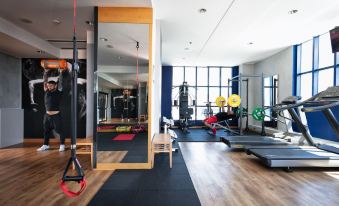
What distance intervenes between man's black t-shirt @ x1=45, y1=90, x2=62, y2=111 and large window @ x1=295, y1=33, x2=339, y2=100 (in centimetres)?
748

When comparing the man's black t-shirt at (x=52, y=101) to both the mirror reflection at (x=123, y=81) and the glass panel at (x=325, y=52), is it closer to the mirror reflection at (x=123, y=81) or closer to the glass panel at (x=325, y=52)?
the mirror reflection at (x=123, y=81)

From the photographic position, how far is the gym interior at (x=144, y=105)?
2.74m

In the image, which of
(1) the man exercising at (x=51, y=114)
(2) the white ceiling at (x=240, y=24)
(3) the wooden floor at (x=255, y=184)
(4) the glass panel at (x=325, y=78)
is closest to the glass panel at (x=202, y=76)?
(2) the white ceiling at (x=240, y=24)

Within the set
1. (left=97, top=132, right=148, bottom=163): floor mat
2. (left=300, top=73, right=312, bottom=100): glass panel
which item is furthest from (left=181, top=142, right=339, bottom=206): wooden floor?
(left=300, top=73, right=312, bottom=100): glass panel

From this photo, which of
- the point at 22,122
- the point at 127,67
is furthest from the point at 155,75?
the point at 22,122

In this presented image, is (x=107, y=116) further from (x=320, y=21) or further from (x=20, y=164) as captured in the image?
(x=320, y=21)

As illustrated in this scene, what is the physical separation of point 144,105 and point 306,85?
18.4 ft

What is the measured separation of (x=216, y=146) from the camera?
582 cm

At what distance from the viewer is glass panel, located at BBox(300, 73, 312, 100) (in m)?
6.30

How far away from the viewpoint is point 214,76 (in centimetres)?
1040

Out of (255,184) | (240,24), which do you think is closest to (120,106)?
(255,184)

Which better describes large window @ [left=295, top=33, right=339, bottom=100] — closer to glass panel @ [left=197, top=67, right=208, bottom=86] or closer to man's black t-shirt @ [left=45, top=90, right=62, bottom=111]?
glass panel @ [left=197, top=67, right=208, bottom=86]

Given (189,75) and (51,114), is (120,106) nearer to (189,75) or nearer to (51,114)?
(51,114)

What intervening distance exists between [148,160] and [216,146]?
9.07ft
